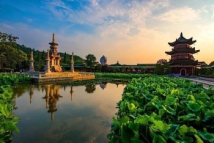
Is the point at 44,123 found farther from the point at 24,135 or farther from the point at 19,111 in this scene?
the point at 19,111

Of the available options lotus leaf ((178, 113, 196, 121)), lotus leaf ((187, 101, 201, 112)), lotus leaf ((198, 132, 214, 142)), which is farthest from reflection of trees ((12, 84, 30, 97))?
lotus leaf ((198, 132, 214, 142))

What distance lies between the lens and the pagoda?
33.7 m

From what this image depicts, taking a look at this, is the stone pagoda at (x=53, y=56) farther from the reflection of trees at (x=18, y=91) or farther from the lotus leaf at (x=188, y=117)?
the lotus leaf at (x=188, y=117)

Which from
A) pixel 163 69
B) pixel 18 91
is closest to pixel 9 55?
pixel 18 91

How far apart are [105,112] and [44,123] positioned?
359 centimetres

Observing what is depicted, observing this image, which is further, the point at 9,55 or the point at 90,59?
the point at 90,59

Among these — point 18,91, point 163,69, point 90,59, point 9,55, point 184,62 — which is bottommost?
point 18,91

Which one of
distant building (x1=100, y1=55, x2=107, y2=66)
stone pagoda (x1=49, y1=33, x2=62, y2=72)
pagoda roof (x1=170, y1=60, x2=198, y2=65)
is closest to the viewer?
pagoda roof (x1=170, y1=60, x2=198, y2=65)

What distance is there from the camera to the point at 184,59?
34281 millimetres

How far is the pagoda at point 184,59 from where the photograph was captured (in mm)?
33719

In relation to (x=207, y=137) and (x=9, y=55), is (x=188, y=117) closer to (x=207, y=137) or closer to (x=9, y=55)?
(x=207, y=137)

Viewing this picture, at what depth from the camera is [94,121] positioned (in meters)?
7.89

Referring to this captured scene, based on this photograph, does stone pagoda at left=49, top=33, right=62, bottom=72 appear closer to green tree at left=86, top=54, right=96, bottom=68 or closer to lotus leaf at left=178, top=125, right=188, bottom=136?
green tree at left=86, top=54, right=96, bottom=68

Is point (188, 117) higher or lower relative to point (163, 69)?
lower
